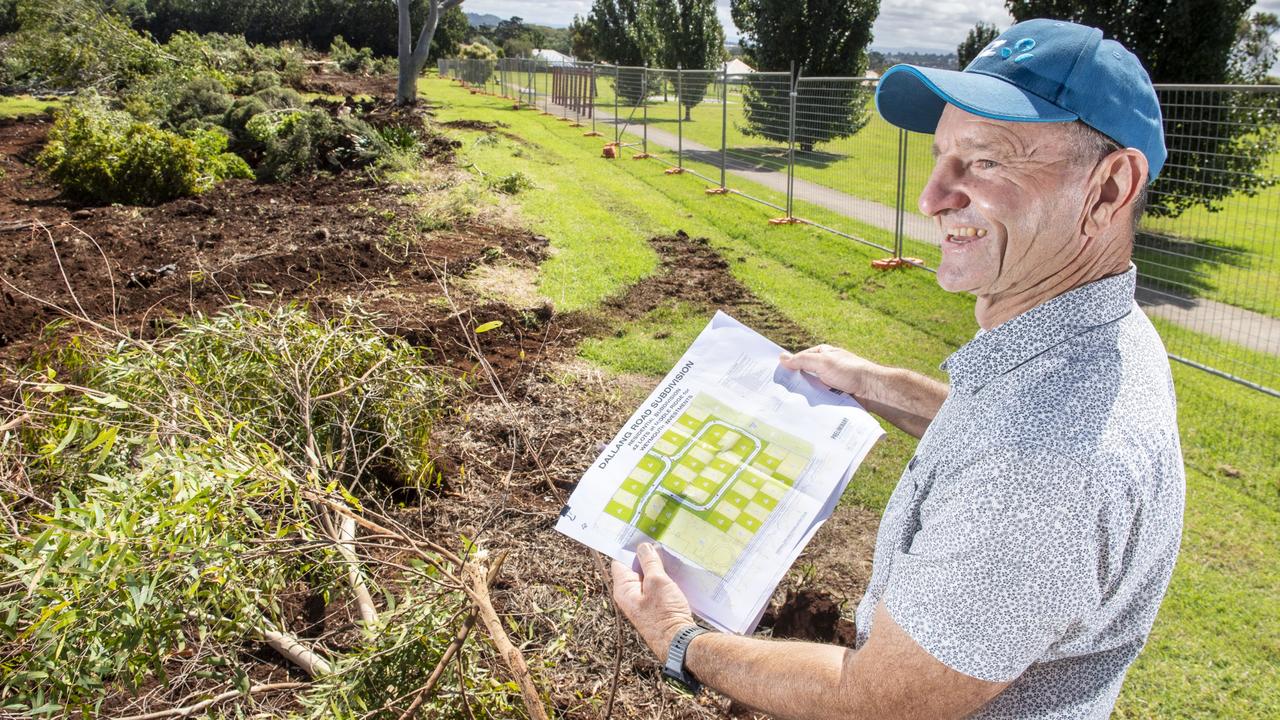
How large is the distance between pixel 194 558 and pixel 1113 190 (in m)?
1.88

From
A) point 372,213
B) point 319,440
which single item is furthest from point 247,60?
point 319,440

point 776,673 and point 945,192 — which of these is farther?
point 945,192

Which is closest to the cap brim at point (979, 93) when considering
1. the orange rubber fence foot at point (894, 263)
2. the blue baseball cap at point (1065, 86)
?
the blue baseball cap at point (1065, 86)

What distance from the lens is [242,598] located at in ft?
6.48

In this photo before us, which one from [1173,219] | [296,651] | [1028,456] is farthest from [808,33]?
[1028,456]

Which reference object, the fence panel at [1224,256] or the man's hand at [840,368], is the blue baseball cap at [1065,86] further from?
the fence panel at [1224,256]

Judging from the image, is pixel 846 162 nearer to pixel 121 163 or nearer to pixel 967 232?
pixel 121 163

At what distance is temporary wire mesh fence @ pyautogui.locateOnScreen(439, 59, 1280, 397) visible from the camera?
263 inches

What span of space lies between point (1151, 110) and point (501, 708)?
6.59 ft

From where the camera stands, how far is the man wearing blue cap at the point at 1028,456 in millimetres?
1120

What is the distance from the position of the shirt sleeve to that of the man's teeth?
501 mm

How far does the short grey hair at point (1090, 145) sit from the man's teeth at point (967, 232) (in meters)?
0.20

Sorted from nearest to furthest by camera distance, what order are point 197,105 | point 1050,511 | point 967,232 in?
1. point 1050,511
2. point 967,232
3. point 197,105

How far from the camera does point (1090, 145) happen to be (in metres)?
1.33
